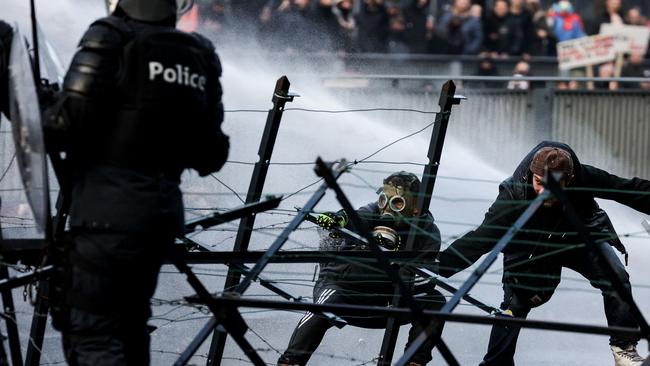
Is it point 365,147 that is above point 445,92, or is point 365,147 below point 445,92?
below

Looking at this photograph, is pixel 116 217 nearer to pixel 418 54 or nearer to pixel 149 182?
pixel 149 182

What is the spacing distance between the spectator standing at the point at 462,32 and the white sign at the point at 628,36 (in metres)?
1.60

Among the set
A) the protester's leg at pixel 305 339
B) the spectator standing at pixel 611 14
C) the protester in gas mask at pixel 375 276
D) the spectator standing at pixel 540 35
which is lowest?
the protester's leg at pixel 305 339

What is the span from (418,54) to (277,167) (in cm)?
555

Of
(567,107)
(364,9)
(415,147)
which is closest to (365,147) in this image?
(415,147)

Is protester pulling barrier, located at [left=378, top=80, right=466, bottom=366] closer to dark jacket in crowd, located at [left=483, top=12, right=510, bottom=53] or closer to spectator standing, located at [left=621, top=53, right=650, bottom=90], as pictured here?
spectator standing, located at [left=621, top=53, right=650, bottom=90]

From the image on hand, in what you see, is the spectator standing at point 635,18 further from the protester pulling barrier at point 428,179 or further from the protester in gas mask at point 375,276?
the protester pulling barrier at point 428,179

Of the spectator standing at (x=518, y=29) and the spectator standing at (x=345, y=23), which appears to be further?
the spectator standing at (x=518, y=29)

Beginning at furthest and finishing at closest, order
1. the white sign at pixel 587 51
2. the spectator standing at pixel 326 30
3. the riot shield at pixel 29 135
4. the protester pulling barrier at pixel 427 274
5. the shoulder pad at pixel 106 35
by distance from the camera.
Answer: the white sign at pixel 587 51
the spectator standing at pixel 326 30
the protester pulling barrier at pixel 427 274
the riot shield at pixel 29 135
the shoulder pad at pixel 106 35

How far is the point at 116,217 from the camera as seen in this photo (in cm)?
498

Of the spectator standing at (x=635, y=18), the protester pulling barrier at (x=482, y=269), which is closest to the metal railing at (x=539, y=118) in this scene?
the spectator standing at (x=635, y=18)

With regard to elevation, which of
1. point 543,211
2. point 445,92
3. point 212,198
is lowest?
point 212,198

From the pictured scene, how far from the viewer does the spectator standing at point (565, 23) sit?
57.4 feet

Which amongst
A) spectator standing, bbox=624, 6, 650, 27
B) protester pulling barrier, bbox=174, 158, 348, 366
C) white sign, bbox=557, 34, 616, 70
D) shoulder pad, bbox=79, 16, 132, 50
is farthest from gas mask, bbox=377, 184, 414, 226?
spectator standing, bbox=624, 6, 650, 27
